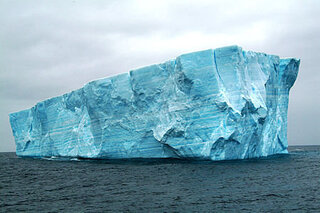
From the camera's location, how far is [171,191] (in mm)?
8125

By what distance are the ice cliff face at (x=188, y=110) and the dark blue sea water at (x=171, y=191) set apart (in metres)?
1.81

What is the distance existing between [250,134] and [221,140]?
5.84 feet

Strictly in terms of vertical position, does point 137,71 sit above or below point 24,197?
above

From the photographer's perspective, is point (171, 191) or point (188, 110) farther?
point (188, 110)

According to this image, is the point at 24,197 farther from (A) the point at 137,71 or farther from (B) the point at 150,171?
(A) the point at 137,71

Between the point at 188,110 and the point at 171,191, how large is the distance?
18.2 ft

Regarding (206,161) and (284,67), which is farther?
(284,67)

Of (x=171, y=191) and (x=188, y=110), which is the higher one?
(x=188, y=110)

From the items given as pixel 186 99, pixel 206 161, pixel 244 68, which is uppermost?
pixel 244 68

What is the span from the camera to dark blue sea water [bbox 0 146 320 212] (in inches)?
264

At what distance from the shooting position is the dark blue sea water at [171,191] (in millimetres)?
6715

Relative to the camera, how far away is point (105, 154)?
53.5ft

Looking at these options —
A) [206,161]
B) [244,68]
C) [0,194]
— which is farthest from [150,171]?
[244,68]

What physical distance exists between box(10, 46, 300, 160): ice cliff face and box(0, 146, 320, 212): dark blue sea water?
181cm
